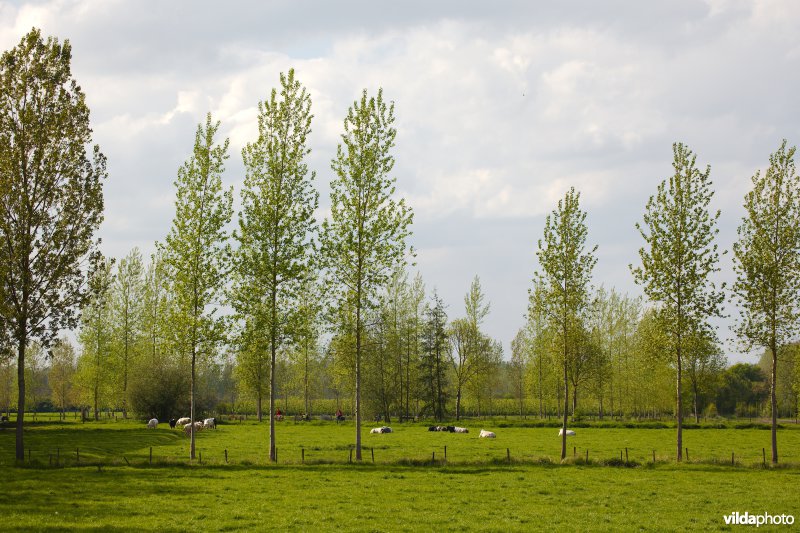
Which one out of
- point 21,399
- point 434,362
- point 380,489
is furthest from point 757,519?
point 434,362

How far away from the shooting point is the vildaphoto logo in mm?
21345

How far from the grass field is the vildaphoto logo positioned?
1.52ft

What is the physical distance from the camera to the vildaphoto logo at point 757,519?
70.0 feet

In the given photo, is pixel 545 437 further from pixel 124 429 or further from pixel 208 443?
→ pixel 124 429

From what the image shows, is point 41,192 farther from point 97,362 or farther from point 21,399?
point 97,362

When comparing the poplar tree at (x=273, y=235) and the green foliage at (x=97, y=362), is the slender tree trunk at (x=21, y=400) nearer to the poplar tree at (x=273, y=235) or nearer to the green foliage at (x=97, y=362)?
the poplar tree at (x=273, y=235)

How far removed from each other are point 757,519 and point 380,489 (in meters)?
14.5

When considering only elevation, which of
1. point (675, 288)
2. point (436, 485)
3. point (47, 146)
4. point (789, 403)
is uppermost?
point (47, 146)

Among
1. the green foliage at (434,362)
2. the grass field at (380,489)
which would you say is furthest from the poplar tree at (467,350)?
the grass field at (380,489)

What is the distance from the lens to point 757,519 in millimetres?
21891

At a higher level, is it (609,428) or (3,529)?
(3,529)

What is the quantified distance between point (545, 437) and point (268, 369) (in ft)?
132

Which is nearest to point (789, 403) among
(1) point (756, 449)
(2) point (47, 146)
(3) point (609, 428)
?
(3) point (609, 428)

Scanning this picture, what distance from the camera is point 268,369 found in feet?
272
